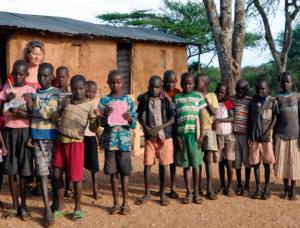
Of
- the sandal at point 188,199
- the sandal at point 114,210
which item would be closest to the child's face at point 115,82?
the sandal at point 114,210

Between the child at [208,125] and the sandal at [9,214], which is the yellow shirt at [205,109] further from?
the sandal at [9,214]

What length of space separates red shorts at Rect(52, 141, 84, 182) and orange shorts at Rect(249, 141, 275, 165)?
2026 mm

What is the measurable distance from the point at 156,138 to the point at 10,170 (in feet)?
5.00

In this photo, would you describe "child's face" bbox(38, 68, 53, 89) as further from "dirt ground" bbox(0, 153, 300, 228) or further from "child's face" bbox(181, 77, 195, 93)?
"child's face" bbox(181, 77, 195, 93)

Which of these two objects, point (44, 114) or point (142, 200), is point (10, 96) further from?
point (142, 200)

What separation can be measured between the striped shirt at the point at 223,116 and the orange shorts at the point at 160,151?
0.67 m

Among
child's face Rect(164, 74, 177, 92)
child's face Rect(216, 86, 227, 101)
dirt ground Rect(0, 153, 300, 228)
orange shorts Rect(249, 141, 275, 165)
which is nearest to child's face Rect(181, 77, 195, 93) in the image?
child's face Rect(164, 74, 177, 92)

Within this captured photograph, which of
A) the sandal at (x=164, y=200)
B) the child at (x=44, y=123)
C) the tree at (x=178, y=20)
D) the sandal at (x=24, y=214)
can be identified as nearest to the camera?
the child at (x=44, y=123)

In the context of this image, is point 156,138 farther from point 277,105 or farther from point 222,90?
point 277,105

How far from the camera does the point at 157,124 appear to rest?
4887 mm

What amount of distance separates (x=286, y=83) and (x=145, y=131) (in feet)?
Result: 5.48

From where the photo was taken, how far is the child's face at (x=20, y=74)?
4.27 m

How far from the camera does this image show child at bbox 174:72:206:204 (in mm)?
4945

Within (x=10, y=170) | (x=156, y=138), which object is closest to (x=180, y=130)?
(x=156, y=138)
